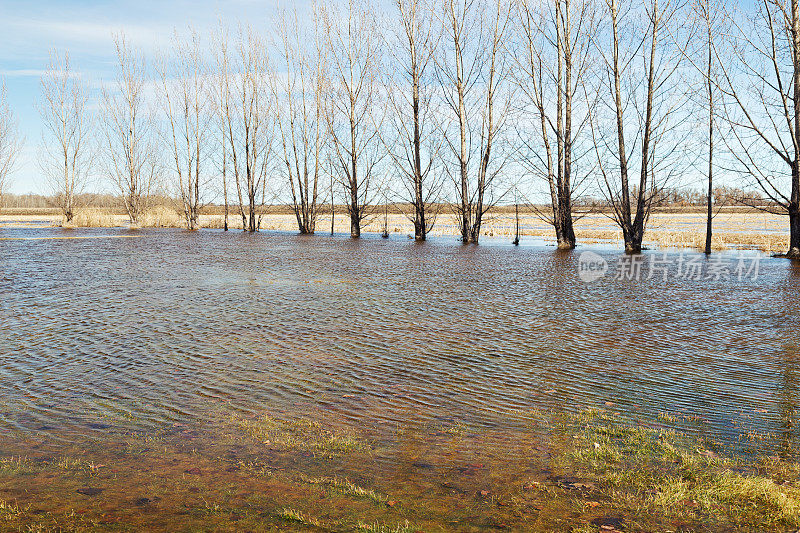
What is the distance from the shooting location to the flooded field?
2318 mm

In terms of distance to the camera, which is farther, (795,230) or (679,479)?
(795,230)

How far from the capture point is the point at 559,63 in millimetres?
17672

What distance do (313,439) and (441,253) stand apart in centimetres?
1347

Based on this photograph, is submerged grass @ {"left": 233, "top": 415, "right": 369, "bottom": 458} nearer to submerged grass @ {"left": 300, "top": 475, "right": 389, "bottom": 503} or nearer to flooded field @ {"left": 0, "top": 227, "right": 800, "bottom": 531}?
flooded field @ {"left": 0, "top": 227, "right": 800, "bottom": 531}

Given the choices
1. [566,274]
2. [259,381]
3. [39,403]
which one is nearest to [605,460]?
[259,381]

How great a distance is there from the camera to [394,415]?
3.42m

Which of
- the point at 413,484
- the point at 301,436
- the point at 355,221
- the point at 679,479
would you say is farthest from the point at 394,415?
the point at 355,221

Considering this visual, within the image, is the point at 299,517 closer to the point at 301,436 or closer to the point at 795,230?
the point at 301,436

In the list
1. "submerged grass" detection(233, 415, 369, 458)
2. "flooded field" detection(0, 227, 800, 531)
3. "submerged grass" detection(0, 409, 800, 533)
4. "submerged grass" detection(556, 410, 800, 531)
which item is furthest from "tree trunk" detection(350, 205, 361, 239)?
"submerged grass" detection(556, 410, 800, 531)

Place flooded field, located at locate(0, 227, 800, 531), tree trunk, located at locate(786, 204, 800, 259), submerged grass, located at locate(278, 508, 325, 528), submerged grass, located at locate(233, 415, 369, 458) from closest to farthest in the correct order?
submerged grass, located at locate(278, 508, 325, 528)
flooded field, located at locate(0, 227, 800, 531)
submerged grass, located at locate(233, 415, 369, 458)
tree trunk, located at locate(786, 204, 800, 259)

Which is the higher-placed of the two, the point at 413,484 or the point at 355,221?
the point at 355,221

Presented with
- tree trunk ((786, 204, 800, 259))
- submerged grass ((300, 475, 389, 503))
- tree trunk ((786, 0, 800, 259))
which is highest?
tree trunk ((786, 0, 800, 259))

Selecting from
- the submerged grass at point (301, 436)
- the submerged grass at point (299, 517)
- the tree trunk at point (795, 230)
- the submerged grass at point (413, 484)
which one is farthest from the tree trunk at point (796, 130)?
the submerged grass at point (299, 517)

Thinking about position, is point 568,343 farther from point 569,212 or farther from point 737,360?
point 569,212
